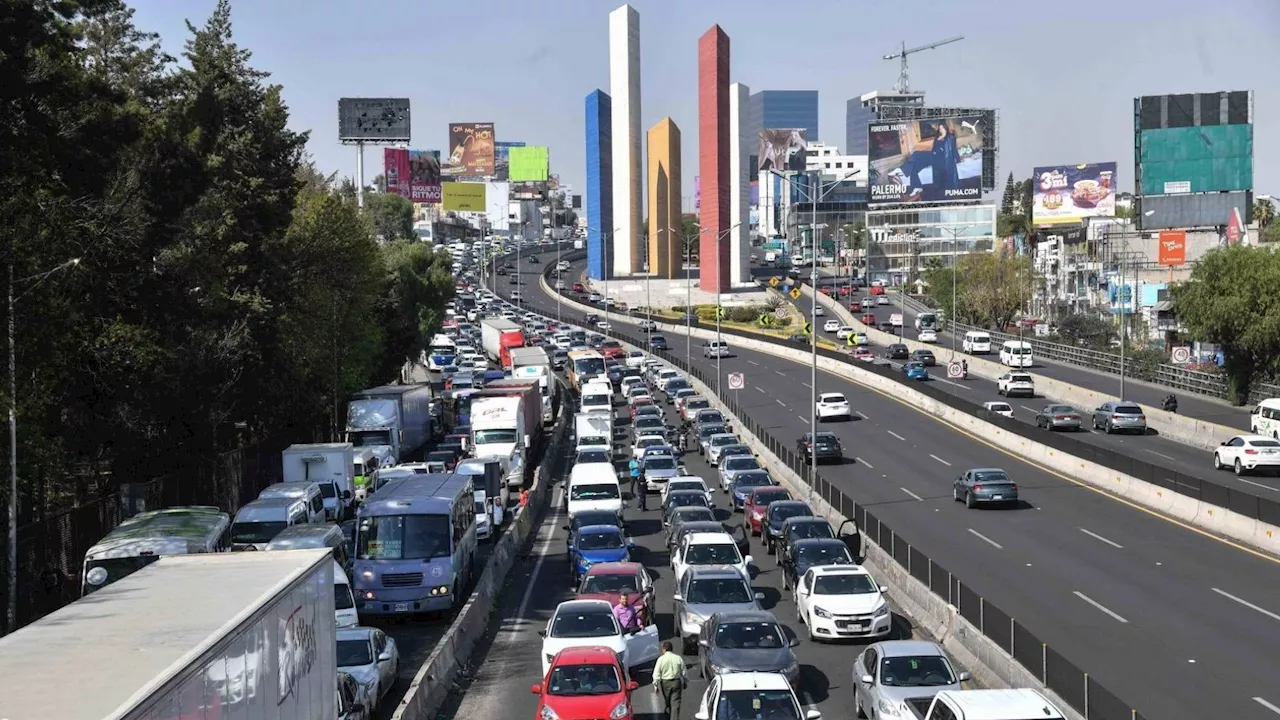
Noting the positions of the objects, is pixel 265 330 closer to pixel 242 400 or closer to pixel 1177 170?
pixel 242 400

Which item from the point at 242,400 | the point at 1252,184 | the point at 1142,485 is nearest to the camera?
the point at 1142,485

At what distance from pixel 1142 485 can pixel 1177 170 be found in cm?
6277

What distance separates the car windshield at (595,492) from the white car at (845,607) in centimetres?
1401

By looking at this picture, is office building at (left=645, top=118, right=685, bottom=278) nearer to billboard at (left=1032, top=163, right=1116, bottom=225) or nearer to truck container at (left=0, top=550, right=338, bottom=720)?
billboard at (left=1032, top=163, right=1116, bottom=225)

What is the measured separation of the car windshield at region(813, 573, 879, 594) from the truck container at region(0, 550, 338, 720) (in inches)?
397

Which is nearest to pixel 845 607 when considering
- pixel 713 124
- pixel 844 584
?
pixel 844 584

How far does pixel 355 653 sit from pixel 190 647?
28.5ft

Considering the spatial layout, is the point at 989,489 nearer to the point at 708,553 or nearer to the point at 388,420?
the point at 708,553

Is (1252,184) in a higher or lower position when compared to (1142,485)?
higher

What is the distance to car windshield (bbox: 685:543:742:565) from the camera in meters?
26.5

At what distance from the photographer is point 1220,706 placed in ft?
59.6

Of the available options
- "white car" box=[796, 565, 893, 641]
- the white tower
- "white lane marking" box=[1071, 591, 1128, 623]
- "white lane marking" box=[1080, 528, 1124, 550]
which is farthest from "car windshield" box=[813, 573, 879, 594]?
the white tower

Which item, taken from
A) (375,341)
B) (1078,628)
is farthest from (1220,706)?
(375,341)

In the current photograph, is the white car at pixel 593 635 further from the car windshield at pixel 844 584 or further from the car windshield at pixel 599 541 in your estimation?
the car windshield at pixel 599 541
